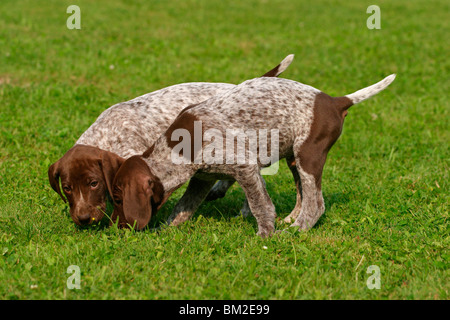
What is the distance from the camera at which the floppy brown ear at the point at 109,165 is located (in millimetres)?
5383

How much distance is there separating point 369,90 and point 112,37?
8818mm

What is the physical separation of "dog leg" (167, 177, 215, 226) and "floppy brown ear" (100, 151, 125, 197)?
2.62ft

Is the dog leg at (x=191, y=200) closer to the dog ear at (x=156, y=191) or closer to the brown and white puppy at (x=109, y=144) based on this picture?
the dog ear at (x=156, y=191)

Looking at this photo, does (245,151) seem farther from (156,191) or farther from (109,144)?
(109,144)

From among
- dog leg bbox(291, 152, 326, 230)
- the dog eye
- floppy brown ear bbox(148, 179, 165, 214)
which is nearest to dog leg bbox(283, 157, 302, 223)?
dog leg bbox(291, 152, 326, 230)

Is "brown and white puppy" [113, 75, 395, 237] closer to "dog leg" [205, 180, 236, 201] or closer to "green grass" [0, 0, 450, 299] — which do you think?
"green grass" [0, 0, 450, 299]

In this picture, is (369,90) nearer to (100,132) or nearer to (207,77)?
(100,132)

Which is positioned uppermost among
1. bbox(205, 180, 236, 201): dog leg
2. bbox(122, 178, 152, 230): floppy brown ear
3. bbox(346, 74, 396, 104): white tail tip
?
bbox(346, 74, 396, 104): white tail tip

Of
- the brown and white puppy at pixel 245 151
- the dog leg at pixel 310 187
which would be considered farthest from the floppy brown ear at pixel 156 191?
the dog leg at pixel 310 187

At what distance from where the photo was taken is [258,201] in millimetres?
5391

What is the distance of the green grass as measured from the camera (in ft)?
14.6

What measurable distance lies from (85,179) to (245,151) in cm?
→ 151

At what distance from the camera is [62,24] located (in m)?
14.4

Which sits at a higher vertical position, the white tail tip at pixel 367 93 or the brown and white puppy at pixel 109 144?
the white tail tip at pixel 367 93
